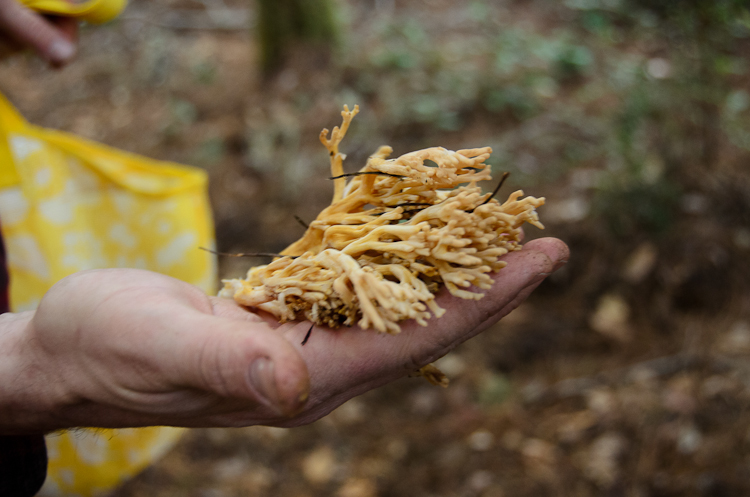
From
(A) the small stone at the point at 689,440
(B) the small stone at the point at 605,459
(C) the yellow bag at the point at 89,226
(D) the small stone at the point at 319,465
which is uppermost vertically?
(C) the yellow bag at the point at 89,226

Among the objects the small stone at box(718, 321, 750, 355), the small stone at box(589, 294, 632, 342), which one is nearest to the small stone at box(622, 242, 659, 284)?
the small stone at box(589, 294, 632, 342)

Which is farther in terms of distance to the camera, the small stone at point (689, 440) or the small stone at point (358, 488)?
the small stone at point (358, 488)

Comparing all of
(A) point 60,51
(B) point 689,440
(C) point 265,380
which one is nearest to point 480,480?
(B) point 689,440

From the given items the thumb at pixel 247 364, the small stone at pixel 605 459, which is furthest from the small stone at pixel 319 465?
the thumb at pixel 247 364

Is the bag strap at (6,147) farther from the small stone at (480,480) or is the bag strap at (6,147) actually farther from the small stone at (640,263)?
the small stone at (640,263)

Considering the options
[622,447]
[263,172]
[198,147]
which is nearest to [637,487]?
[622,447]

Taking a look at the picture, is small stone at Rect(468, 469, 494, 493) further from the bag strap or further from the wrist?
the bag strap
